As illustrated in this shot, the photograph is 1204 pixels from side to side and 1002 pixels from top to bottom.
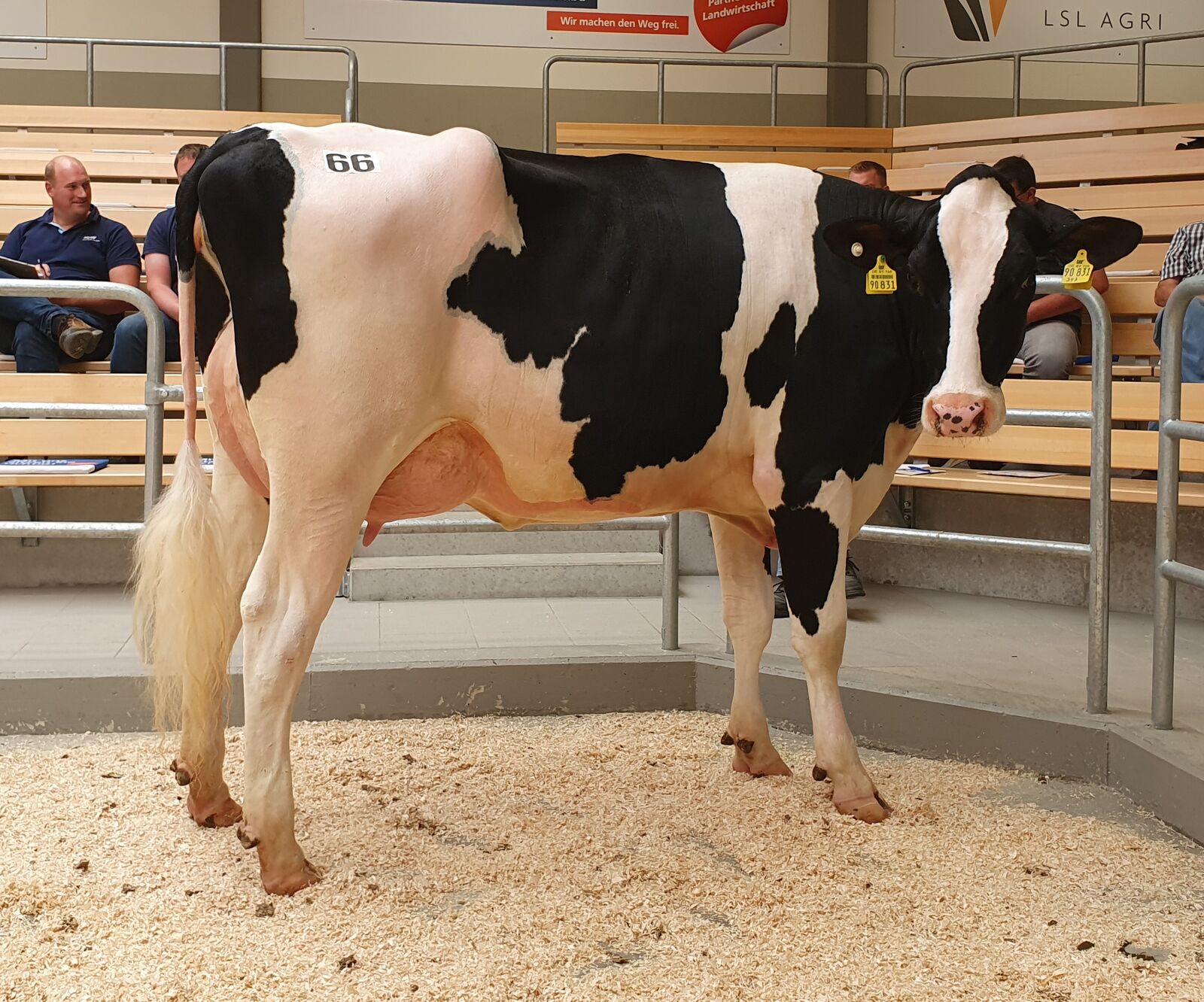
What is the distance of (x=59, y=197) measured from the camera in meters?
6.20

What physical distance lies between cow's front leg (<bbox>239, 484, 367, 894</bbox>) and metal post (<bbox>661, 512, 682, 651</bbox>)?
1649 mm

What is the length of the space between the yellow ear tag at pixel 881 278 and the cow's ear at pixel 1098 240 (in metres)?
0.39

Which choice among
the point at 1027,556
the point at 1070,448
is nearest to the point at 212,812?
the point at 1070,448

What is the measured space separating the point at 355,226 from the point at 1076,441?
324cm

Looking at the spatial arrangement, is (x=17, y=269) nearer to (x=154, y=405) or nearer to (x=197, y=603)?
(x=154, y=405)

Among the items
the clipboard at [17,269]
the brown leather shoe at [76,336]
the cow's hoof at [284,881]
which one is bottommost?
the cow's hoof at [284,881]

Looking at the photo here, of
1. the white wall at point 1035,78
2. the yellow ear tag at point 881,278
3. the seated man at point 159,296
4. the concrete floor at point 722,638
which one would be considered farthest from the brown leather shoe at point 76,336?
the white wall at point 1035,78

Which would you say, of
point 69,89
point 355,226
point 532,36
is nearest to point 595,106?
point 532,36

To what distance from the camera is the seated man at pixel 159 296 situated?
17.5ft

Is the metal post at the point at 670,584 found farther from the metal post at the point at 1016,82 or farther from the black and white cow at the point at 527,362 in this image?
the metal post at the point at 1016,82

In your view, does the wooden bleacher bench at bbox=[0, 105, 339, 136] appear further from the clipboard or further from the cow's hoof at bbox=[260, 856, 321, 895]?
the cow's hoof at bbox=[260, 856, 321, 895]

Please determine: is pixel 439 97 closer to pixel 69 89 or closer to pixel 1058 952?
pixel 69 89

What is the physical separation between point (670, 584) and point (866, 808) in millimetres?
1258

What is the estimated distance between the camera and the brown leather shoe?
5.22 metres
